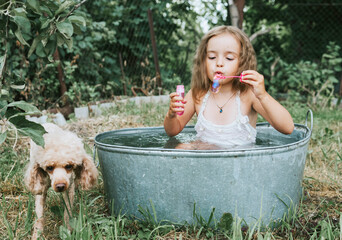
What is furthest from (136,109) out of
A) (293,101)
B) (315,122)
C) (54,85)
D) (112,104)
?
(293,101)

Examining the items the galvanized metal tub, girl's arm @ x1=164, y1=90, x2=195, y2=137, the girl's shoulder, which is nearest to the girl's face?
the girl's shoulder

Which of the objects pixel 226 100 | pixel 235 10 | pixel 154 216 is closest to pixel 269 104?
pixel 226 100

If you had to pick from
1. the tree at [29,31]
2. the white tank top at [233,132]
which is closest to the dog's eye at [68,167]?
the tree at [29,31]

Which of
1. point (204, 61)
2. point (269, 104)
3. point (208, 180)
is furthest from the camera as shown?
point (204, 61)

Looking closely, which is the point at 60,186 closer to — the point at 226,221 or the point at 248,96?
the point at 226,221

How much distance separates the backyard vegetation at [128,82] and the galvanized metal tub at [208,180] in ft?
0.21

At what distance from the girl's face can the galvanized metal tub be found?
0.65 meters

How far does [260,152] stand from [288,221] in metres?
0.43

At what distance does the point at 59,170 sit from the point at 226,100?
45.2 inches

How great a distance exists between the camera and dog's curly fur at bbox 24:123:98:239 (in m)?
1.61

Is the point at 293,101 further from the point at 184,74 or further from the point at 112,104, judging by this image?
the point at 112,104

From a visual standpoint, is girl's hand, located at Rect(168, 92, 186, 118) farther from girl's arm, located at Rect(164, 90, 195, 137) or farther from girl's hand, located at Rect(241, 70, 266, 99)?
girl's hand, located at Rect(241, 70, 266, 99)

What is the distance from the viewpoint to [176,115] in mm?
2141

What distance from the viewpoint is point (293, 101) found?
556 cm
